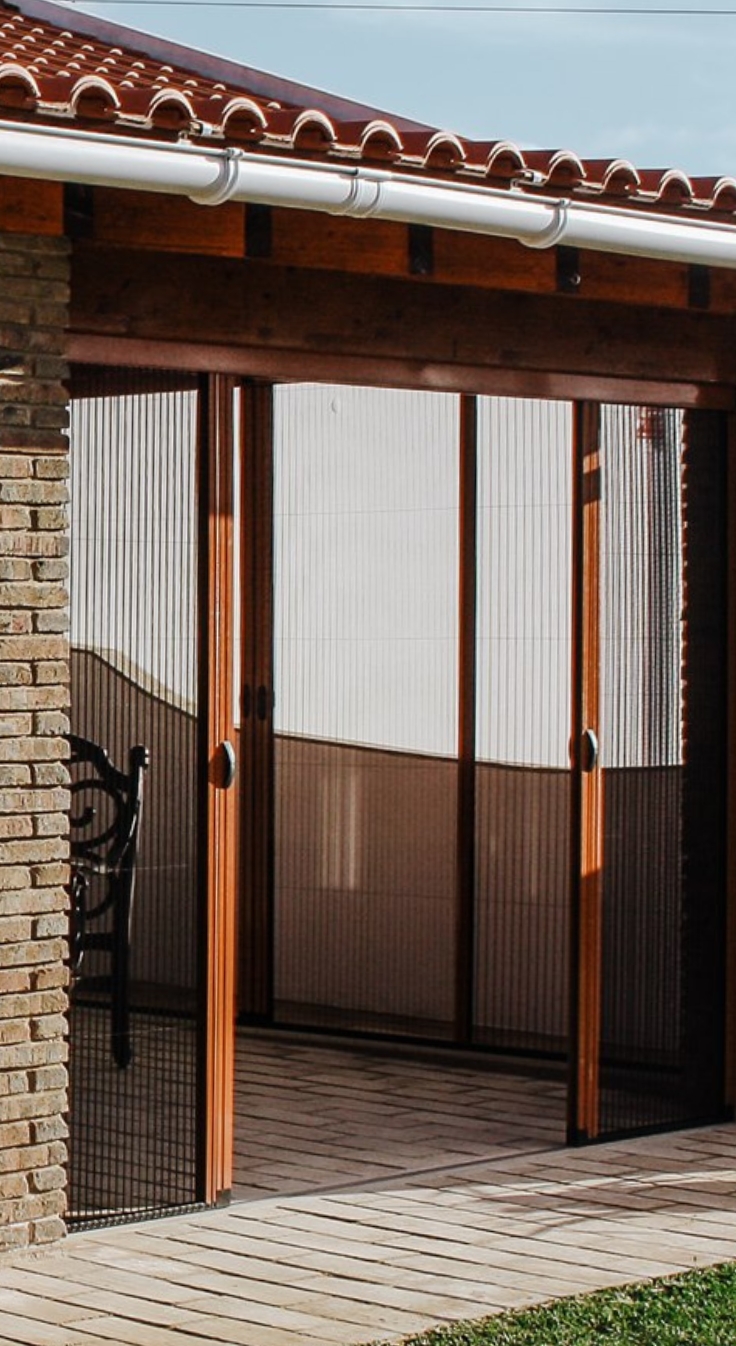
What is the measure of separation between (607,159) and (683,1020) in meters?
3.02

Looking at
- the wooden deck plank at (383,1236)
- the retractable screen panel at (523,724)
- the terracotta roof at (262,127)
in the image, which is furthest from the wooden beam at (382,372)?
the wooden deck plank at (383,1236)

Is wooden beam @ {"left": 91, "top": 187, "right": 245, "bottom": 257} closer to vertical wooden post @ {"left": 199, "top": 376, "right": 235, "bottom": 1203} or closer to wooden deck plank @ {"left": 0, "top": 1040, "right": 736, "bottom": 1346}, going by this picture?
vertical wooden post @ {"left": 199, "top": 376, "right": 235, "bottom": 1203}

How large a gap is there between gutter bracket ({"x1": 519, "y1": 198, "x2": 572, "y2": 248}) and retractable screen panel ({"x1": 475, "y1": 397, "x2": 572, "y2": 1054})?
293 cm

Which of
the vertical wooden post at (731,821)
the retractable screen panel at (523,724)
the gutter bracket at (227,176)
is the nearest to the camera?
the gutter bracket at (227,176)

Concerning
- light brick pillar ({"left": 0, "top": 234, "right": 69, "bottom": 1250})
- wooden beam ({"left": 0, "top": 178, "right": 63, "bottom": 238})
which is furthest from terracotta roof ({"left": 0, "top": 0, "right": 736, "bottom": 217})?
light brick pillar ({"left": 0, "top": 234, "right": 69, "bottom": 1250})

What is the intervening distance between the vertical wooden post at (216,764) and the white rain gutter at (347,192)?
3.11 ft

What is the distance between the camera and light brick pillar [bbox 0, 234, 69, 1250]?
6.25 metres

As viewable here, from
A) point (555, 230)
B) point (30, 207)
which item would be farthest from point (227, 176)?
point (555, 230)

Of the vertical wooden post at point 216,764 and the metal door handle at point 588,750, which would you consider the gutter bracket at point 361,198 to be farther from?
the metal door handle at point 588,750

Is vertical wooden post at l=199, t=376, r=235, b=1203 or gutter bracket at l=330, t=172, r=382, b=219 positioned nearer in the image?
gutter bracket at l=330, t=172, r=382, b=219

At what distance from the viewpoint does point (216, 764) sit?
22.6ft

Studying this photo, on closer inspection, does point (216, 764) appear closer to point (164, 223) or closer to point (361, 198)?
point (164, 223)

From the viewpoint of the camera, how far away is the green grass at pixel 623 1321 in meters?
5.21

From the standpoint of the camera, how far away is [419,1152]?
7.73 m
